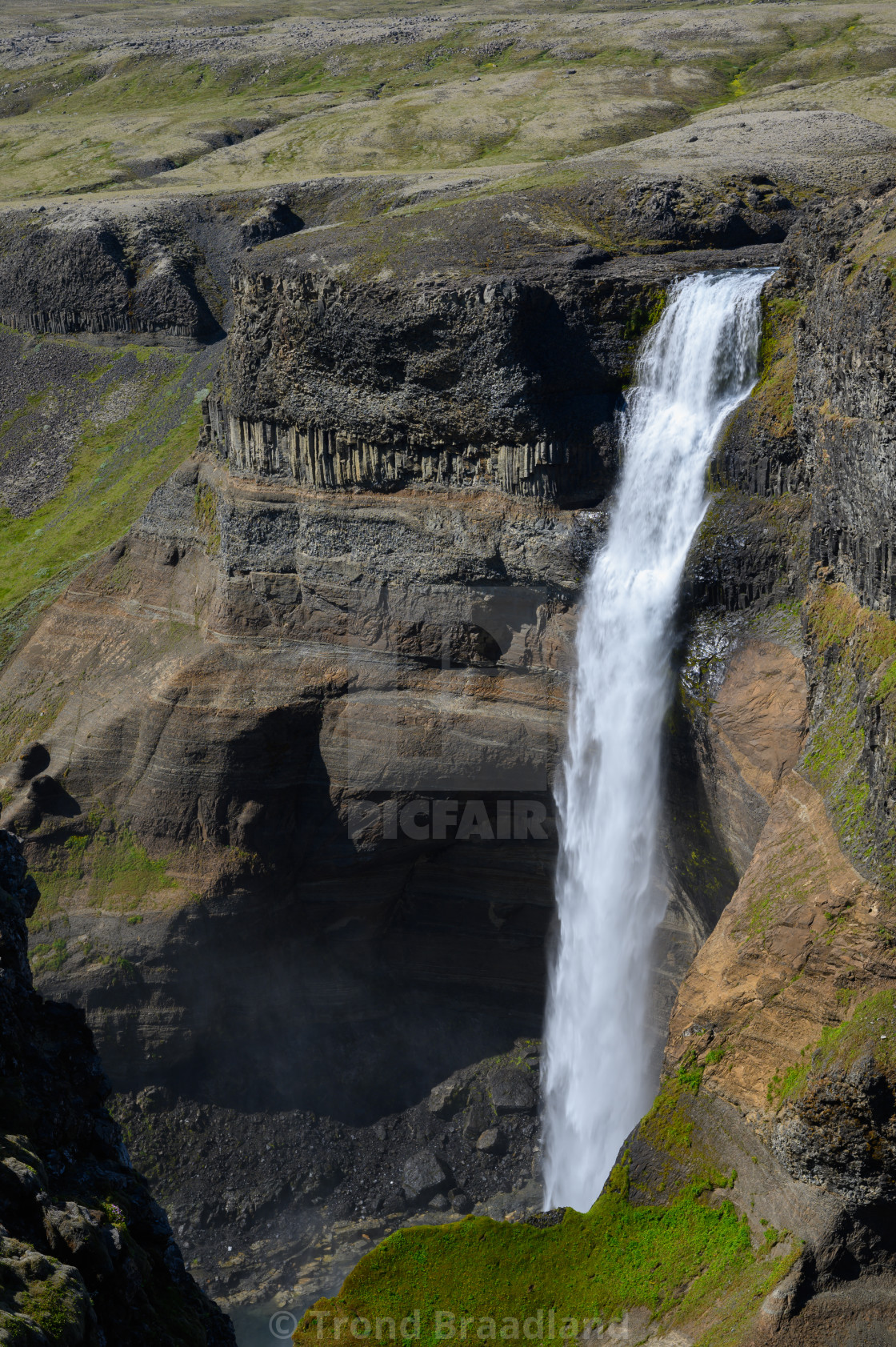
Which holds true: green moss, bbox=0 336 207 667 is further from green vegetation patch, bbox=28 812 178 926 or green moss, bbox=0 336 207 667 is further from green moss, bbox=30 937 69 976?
green moss, bbox=30 937 69 976

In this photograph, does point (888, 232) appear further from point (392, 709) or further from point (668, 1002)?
point (668, 1002)

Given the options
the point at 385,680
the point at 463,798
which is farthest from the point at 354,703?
the point at 463,798

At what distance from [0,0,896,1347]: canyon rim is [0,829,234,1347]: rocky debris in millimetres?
83

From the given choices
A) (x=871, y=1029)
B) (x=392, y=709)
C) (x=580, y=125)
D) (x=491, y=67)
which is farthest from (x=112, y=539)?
(x=491, y=67)

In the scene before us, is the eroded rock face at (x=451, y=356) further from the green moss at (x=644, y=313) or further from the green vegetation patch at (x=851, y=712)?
the green vegetation patch at (x=851, y=712)

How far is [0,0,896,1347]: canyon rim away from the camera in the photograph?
1689 centimetres

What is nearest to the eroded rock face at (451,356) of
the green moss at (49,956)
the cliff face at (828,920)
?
the cliff face at (828,920)

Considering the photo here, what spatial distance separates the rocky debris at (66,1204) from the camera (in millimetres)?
10797

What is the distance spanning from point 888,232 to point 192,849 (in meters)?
23.7

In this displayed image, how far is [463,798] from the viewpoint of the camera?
98.5ft

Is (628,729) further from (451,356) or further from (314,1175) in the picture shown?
(314,1175)

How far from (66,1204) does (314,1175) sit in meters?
18.4

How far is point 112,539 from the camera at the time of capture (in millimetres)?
42281

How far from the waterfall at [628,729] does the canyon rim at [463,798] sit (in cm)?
30
